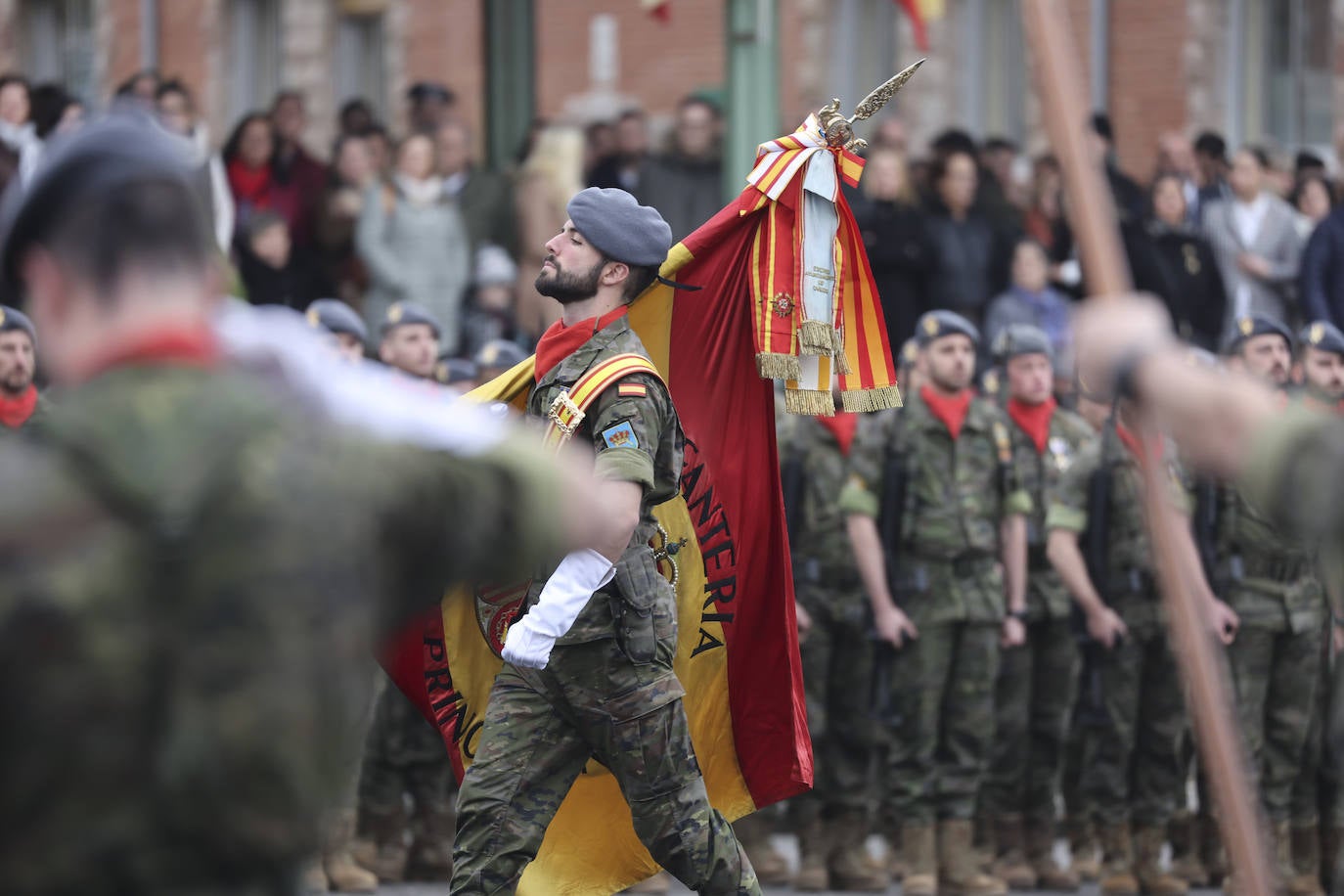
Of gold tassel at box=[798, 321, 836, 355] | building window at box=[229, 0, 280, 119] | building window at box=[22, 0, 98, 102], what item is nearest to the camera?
gold tassel at box=[798, 321, 836, 355]

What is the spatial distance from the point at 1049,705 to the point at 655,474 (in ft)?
14.2

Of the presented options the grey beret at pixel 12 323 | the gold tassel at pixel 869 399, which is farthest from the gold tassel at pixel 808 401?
the grey beret at pixel 12 323

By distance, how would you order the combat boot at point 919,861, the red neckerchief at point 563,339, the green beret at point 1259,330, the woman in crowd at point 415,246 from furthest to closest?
the woman in crowd at point 415,246
the green beret at point 1259,330
the combat boot at point 919,861
the red neckerchief at point 563,339

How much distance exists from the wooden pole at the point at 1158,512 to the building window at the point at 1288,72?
1384 cm

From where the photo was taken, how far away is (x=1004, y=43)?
57.7ft

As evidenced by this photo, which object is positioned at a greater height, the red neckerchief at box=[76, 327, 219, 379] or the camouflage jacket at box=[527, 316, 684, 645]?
the red neckerchief at box=[76, 327, 219, 379]

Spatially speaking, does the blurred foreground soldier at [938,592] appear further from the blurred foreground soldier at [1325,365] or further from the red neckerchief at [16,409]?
the red neckerchief at [16,409]

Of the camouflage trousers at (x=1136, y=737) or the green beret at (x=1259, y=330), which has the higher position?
the green beret at (x=1259, y=330)

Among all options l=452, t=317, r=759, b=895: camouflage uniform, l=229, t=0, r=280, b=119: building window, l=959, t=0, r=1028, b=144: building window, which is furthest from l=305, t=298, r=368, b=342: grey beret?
l=229, t=0, r=280, b=119: building window

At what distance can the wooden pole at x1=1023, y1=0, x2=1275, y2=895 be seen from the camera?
3371 millimetres

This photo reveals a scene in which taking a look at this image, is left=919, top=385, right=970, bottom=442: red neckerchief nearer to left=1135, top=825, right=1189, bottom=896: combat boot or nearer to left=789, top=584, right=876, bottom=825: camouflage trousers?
left=789, top=584, right=876, bottom=825: camouflage trousers

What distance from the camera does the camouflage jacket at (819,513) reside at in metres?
9.25

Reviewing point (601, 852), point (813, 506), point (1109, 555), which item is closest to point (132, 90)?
point (813, 506)

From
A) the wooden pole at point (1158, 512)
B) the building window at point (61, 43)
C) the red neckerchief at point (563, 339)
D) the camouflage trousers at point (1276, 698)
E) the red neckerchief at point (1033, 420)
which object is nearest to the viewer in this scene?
the wooden pole at point (1158, 512)
